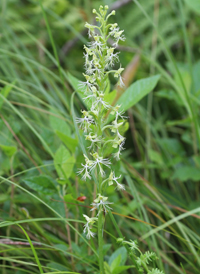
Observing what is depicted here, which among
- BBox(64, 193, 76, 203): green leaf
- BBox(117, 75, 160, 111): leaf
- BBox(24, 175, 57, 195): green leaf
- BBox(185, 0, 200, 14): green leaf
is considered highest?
BBox(185, 0, 200, 14): green leaf

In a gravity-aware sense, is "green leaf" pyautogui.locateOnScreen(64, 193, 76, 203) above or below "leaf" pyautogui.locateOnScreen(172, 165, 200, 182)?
above

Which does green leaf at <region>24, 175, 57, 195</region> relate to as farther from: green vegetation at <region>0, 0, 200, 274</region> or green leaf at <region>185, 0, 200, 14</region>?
green leaf at <region>185, 0, 200, 14</region>

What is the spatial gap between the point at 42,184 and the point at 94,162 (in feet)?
1.55

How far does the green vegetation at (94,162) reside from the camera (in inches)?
53.7

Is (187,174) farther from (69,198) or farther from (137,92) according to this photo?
(69,198)

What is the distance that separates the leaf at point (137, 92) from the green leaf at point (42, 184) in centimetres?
58

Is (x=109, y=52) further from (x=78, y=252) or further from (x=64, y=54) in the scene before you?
(x=64, y=54)

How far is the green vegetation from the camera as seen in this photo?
1365mm

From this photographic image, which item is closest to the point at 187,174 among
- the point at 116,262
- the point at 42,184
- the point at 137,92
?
the point at 137,92

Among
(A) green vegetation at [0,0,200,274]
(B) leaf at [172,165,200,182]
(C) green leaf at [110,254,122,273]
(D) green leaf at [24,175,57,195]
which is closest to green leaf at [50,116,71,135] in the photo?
(A) green vegetation at [0,0,200,274]

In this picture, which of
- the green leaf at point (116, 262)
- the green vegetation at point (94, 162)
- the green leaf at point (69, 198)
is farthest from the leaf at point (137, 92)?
the green leaf at point (116, 262)

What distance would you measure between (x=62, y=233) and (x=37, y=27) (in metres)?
3.37

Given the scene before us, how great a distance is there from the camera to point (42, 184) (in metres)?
1.46

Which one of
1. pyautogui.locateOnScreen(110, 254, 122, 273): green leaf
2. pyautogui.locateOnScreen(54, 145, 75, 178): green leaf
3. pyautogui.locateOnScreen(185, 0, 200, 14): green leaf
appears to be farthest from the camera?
pyautogui.locateOnScreen(185, 0, 200, 14): green leaf
